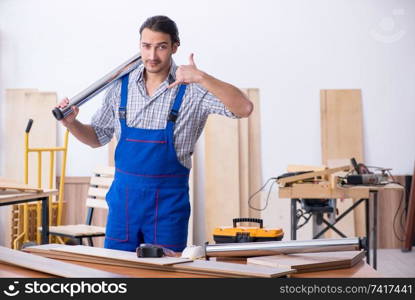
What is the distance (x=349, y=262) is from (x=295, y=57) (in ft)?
17.0

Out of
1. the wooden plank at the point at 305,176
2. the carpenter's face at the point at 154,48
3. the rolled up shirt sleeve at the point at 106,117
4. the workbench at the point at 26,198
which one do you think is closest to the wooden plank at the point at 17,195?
the workbench at the point at 26,198

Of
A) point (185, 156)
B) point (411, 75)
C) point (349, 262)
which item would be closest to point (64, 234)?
point (185, 156)

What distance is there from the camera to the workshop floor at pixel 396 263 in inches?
219

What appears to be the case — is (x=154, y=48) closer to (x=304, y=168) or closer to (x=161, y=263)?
(x=161, y=263)

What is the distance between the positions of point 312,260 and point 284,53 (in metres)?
5.22

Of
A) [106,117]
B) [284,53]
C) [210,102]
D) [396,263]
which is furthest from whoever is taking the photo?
[284,53]

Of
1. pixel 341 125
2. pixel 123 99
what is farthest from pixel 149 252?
pixel 341 125

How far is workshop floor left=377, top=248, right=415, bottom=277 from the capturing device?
5.55 meters

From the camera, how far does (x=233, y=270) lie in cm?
158

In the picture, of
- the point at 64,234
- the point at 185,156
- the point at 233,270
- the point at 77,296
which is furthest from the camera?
the point at 64,234

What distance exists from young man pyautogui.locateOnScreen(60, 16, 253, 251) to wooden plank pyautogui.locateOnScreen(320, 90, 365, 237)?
4014 millimetres

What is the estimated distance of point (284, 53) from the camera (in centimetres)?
678

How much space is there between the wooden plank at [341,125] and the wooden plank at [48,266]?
17.0 feet

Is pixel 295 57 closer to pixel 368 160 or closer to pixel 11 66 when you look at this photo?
pixel 368 160
